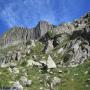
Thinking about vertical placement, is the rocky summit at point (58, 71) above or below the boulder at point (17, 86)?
above

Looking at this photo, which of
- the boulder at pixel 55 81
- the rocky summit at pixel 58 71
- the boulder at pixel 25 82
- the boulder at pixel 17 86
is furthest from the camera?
the boulder at pixel 25 82

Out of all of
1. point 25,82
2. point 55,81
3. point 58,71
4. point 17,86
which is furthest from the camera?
point 58,71

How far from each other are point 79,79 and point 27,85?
743 inches

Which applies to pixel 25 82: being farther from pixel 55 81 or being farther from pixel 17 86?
pixel 55 81

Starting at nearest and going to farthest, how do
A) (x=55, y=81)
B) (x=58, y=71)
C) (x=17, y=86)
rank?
1. (x=17, y=86)
2. (x=55, y=81)
3. (x=58, y=71)

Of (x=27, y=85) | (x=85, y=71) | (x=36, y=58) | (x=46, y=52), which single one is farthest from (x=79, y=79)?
(x=46, y=52)

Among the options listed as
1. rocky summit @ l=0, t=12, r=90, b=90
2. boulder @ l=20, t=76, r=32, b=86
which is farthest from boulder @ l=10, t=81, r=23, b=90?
boulder @ l=20, t=76, r=32, b=86

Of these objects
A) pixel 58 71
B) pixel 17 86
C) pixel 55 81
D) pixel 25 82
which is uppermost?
pixel 58 71

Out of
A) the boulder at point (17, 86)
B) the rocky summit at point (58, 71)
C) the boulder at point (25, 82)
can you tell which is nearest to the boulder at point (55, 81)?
the rocky summit at point (58, 71)

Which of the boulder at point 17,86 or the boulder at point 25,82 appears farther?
the boulder at point 25,82

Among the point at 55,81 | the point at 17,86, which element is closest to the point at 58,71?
the point at 55,81

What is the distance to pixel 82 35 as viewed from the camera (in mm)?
166500

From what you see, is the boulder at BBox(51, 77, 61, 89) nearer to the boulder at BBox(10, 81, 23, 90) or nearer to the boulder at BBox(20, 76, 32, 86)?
the boulder at BBox(20, 76, 32, 86)

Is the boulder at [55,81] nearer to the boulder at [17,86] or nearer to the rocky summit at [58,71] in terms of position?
the rocky summit at [58,71]
